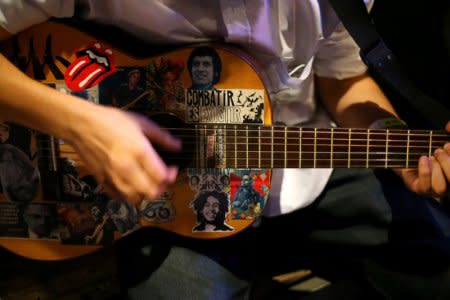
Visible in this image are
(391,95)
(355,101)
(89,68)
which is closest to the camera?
(89,68)

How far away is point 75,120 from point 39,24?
22 cm

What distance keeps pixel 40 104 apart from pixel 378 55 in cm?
59

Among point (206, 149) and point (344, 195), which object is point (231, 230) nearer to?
point (206, 149)

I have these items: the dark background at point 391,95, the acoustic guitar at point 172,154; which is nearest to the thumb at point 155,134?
the acoustic guitar at point 172,154

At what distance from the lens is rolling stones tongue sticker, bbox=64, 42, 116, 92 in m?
0.68

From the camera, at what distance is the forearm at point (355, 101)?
34.5 inches

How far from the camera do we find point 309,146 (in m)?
0.71

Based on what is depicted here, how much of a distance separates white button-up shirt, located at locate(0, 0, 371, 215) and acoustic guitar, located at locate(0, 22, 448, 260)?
0.12 feet

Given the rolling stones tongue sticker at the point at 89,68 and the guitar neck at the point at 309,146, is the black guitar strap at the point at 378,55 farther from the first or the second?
the rolling stones tongue sticker at the point at 89,68

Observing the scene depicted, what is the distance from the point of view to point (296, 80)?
2.51 ft

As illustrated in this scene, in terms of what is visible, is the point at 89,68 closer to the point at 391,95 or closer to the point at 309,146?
the point at 309,146

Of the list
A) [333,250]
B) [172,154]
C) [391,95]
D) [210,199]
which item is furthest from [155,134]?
[391,95]

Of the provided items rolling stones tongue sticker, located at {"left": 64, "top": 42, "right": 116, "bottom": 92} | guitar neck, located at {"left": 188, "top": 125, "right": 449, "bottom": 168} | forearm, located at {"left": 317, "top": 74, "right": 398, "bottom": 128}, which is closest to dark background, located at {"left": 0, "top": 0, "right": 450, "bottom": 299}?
forearm, located at {"left": 317, "top": 74, "right": 398, "bottom": 128}

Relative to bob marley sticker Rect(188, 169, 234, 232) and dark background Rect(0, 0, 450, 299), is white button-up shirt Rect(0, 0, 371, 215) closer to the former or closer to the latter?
bob marley sticker Rect(188, 169, 234, 232)
